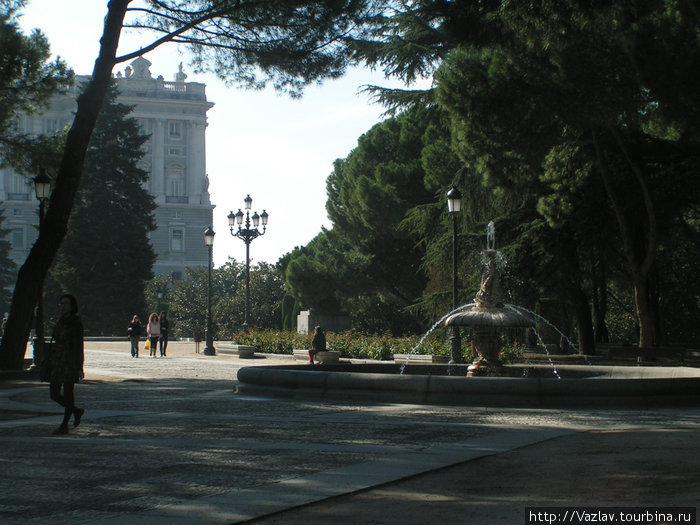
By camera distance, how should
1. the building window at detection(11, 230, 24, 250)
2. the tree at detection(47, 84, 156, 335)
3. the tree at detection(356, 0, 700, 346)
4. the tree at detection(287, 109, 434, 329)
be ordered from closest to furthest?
1. the tree at detection(356, 0, 700, 346)
2. the tree at detection(287, 109, 434, 329)
3. the tree at detection(47, 84, 156, 335)
4. the building window at detection(11, 230, 24, 250)

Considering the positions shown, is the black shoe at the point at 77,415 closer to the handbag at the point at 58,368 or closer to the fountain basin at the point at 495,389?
the handbag at the point at 58,368

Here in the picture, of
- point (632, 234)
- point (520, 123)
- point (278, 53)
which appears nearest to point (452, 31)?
point (278, 53)

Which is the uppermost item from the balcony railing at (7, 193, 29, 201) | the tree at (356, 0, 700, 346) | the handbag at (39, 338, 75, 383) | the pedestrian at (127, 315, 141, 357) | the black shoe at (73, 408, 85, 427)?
the balcony railing at (7, 193, 29, 201)

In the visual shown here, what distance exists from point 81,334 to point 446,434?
13.1 ft

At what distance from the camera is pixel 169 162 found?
103000 millimetres

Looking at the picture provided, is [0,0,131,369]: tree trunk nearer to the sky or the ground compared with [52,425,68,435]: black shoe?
nearer to the sky

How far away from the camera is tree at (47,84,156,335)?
58969 millimetres

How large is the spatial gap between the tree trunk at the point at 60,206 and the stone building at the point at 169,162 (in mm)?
78665

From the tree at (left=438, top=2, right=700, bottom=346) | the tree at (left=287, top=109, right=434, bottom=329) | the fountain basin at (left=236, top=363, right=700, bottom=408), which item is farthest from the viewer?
the tree at (left=287, top=109, right=434, bottom=329)

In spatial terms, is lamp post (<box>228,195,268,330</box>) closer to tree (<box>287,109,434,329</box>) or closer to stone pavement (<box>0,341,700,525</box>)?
tree (<box>287,109,434,329</box>)

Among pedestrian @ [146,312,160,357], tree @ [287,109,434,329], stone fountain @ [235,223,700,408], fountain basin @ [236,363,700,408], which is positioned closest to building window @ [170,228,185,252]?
tree @ [287,109,434,329]

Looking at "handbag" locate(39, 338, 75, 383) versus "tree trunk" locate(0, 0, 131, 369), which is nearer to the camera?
"handbag" locate(39, 338, 75, 383)

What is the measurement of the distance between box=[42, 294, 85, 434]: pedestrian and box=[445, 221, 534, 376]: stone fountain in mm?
7472

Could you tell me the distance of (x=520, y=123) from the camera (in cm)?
2377
